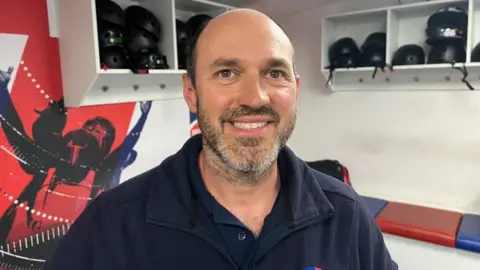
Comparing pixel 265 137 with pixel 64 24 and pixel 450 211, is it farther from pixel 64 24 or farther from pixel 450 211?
pixel 450 211

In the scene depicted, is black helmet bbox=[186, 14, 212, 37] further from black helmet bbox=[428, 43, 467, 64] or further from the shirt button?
the shirt button

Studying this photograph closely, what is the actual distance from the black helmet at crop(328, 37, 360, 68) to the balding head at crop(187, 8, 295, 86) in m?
1.78

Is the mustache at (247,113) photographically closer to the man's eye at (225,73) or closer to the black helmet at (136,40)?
the man's eye at (225,73)

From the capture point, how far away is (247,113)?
101 centimetres

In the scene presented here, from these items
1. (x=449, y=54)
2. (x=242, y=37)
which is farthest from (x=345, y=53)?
(x=242, y=37)

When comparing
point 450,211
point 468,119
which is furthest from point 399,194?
point 468,119

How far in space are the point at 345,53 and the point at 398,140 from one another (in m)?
0.79

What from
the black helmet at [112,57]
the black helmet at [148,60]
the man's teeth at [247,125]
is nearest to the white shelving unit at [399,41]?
the black helmet at [148,60]

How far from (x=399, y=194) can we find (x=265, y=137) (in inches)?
91.5

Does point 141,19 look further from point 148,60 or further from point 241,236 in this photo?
point 241,236

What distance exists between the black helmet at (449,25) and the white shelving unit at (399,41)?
0.04 meters

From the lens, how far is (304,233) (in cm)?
106

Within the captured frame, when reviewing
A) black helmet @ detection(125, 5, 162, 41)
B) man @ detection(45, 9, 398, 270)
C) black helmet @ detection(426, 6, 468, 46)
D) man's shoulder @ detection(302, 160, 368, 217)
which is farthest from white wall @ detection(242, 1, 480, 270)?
man @ detection(45, 9, 398, 270)

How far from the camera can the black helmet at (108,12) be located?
6.47ft
